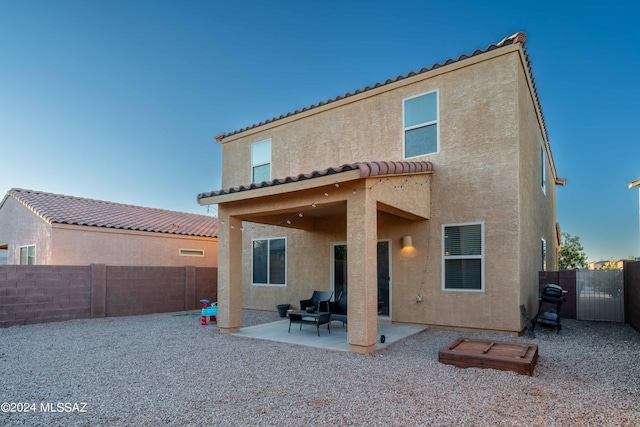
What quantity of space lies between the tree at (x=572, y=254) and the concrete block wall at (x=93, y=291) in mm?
23771

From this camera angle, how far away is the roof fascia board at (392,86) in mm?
8570

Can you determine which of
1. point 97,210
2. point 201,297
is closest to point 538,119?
point 201,297

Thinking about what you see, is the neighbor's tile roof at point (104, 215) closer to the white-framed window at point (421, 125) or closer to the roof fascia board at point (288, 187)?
the roof fascia board at point (288, 187)

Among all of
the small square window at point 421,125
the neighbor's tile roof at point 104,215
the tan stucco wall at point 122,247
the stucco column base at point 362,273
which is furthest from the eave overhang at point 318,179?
the neighbor's tile roof at point 104,215

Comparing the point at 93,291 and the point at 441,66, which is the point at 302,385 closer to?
the point at 441,66

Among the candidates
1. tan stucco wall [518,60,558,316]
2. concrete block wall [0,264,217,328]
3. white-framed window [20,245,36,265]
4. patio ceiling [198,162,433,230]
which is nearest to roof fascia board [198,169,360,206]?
patio ceiling [198,162,433,230]

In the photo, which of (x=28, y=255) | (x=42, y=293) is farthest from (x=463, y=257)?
(x=28, y=255)

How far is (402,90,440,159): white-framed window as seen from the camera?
30.8 ft

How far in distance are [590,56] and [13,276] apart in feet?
66.7

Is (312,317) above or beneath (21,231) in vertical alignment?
beneath

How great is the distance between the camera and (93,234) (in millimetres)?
14312

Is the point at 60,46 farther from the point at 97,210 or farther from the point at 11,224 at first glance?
the point at 11,224

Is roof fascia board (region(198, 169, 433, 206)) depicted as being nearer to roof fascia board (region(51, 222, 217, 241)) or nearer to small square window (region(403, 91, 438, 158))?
small square window (region(403, 91, 438, 158))

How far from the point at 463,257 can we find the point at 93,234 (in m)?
13.0
